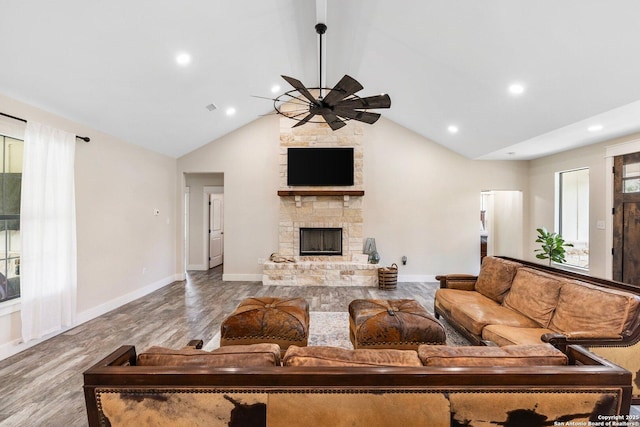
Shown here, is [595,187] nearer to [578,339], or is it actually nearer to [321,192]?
[578,339]

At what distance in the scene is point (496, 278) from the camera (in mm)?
3354

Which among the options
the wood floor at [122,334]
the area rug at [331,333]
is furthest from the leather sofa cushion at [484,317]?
the wood floor at [122,334]

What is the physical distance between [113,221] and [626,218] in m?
7.46

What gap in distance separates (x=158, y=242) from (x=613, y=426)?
6122 mm

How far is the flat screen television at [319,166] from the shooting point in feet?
19.5

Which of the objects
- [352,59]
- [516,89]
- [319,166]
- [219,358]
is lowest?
[219,358]

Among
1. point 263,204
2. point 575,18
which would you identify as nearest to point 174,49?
point 263,204

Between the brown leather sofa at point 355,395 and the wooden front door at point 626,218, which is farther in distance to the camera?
the wooden front door at point 626,218

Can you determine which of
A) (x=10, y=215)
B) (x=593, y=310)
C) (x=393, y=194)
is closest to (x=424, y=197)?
(x=393, y=194)

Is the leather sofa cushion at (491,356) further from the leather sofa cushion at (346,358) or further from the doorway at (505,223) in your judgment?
the doorway at (505,223)

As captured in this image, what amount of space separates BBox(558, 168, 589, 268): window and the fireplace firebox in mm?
4202

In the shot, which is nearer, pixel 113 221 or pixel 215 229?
pixel 113 221

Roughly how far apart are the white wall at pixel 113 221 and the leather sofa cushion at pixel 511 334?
4630 mm

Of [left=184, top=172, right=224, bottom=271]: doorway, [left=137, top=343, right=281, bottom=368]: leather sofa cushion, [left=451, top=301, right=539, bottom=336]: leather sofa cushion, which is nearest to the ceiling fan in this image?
[left=137, top=343, right=281, bottom=368]: leather sofa cushion
